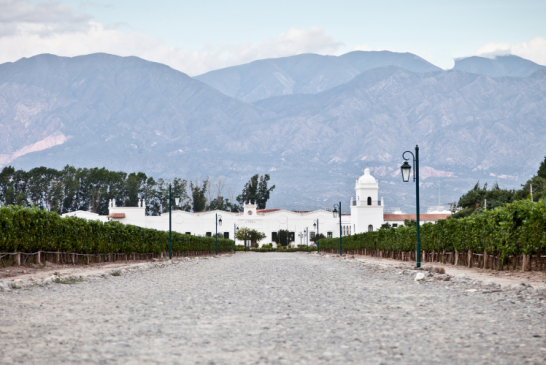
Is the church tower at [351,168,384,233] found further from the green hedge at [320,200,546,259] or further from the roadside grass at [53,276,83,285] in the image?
the roadside grass at [53,276,83,285]

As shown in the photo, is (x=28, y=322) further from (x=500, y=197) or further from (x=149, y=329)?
(x=500, y=197)

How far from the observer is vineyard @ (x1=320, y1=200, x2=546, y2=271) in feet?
55.9

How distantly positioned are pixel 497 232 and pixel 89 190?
13040 cm

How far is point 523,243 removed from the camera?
17516 millimetres

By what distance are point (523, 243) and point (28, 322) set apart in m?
14.3

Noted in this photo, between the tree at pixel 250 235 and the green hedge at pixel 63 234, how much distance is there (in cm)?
8157

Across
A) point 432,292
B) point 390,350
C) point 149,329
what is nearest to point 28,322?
point 149,329

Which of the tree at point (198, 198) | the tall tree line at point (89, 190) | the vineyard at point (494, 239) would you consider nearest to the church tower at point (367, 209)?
the tall tree line at point (89, 190)

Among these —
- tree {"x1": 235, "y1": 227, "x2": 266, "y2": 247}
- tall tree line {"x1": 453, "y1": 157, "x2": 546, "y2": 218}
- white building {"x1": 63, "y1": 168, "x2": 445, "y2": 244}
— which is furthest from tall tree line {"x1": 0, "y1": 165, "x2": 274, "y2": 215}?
tall tree line {"x1": 453, "y1": 157, "x2": 546, "y2": 218}

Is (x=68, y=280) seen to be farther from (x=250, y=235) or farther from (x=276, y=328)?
(x=250, y=235)

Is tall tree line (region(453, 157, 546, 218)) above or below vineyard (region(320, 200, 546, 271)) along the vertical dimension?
above

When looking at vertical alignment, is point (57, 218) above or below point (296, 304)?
above

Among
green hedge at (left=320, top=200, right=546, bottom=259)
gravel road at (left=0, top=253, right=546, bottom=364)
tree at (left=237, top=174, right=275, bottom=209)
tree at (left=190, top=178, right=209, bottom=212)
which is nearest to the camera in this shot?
gravel road at (left=0, top=253, right=546, bottom=364)

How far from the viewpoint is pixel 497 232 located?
19391 mm
